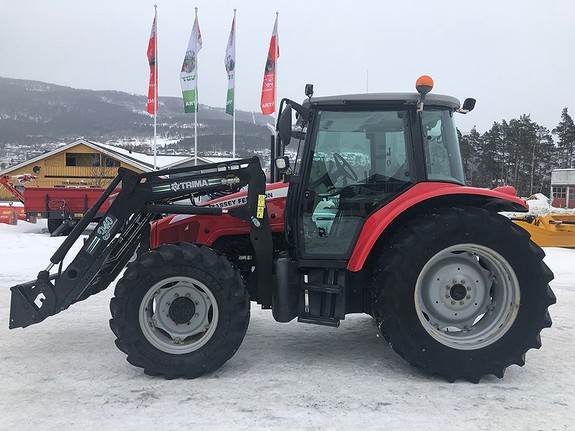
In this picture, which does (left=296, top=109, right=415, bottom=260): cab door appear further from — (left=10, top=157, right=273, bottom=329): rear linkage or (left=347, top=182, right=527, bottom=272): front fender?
(left=10, top=157, right=273, bottom=329): rear linkage

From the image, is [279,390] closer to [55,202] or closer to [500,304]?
[500,304]

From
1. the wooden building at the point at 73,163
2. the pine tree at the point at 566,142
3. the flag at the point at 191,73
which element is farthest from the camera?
the pine tree at the point at 566,142

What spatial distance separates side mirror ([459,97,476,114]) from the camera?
167 inches

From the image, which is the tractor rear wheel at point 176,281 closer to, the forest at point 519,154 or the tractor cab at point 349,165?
the tractor cab at point 349,165

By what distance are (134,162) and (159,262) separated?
1209 inches

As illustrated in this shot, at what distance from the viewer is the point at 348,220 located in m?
4.05

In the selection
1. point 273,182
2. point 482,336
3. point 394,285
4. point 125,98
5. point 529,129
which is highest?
point 125,98

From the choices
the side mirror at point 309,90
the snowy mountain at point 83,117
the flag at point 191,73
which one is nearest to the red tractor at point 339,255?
the side mirror at point 309,90

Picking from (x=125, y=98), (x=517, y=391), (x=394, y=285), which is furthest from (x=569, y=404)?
(x=125, y=98)

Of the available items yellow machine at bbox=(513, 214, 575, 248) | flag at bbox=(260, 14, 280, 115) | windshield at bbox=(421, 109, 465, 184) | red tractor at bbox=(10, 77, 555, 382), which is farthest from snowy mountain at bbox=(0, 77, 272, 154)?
windshield at bbox=(421, 109, 465, 184)

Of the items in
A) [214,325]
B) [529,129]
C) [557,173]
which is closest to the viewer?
[214,325]

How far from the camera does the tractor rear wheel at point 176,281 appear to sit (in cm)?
375

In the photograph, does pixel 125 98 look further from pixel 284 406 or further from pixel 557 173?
pixel 284 406

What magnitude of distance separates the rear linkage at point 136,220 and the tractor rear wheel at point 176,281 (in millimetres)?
405
